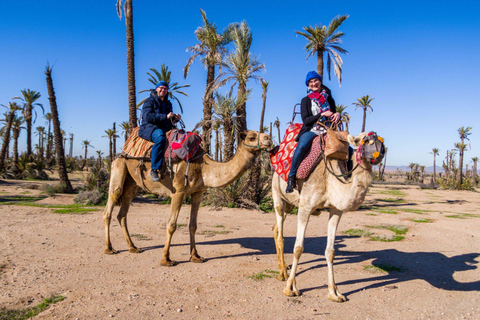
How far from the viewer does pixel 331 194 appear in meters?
4.38

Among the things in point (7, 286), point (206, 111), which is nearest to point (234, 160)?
point (7, 286)

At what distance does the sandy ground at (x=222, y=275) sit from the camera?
406 cm

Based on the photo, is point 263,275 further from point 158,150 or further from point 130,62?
point 130,62

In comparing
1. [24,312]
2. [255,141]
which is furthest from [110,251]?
[255,141]

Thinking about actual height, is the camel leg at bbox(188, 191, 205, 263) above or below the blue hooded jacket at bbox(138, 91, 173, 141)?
below

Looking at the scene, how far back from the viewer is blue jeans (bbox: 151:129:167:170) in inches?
230

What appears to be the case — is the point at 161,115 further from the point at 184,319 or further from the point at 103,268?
the point at 184,319

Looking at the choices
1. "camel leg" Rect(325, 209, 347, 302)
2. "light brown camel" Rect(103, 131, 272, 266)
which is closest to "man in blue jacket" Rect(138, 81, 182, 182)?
"light brown camel" Rect(103, 131, 272, 266)

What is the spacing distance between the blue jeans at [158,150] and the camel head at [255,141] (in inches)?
62.6

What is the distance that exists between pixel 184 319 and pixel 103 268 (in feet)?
7.72

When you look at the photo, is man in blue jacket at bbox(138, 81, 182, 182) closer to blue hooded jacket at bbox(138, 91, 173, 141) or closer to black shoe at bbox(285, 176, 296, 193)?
blue hooded jacket at bbox(138, 91, 173, 141)

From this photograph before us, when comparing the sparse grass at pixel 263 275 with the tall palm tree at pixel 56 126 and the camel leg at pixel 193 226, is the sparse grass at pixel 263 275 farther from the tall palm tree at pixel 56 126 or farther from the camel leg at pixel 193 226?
the tall palm tree at pixel 56 126

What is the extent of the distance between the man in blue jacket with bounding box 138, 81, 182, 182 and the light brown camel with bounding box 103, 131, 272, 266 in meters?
0.32

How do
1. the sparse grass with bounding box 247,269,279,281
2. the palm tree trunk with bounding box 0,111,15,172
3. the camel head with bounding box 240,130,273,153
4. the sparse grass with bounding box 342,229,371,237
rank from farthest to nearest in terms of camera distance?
the palm tree trunk with bounding box 0,111,15,172 → the sparse grass with bounding box 342,229,371,237 → the sparse grass with bounding box 247,269,279,281 → the camel head with bounding box 240,130,273,153
